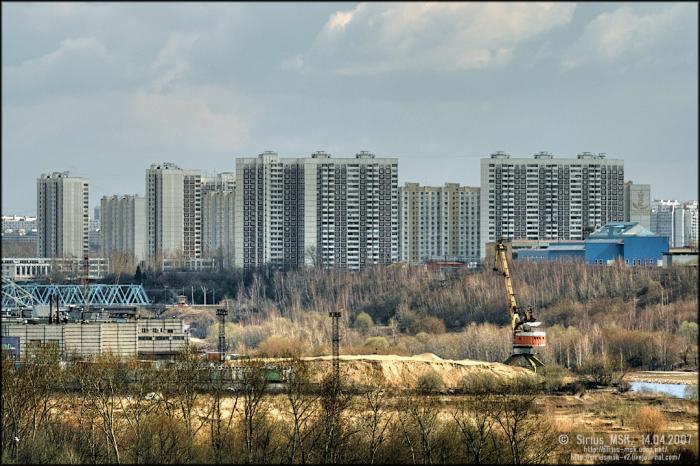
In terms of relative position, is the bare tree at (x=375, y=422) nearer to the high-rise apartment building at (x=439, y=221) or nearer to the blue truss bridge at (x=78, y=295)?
the blue truss bridge at (x=78, y=295)

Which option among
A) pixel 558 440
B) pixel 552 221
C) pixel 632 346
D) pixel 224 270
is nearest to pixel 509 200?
pixel 552 221

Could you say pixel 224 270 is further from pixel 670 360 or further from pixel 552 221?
pixel 670 360

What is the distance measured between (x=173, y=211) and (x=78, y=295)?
40.8ft

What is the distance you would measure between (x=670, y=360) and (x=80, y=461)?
56.2 feet

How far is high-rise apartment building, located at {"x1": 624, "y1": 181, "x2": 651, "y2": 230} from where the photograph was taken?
5616 cm

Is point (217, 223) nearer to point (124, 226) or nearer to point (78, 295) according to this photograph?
point (124, 226)

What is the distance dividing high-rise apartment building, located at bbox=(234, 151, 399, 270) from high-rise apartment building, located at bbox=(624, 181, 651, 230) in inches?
341

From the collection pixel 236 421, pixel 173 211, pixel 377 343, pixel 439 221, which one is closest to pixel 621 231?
pixel 439 221

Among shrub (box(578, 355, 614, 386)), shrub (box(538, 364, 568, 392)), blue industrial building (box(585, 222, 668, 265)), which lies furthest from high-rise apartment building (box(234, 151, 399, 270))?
shrub (box(578, 355, 614, 386))

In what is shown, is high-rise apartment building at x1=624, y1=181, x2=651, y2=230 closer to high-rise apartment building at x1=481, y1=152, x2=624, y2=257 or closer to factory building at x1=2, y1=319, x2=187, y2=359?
high-rise apartment building at x1=481, y1=152, x2=624, y2=257

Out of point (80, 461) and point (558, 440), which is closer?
point (80, 461)

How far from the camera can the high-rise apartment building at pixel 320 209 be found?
5353 cm

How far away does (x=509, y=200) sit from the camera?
5466 centimetres

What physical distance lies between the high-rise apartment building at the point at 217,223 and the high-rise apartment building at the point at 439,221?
277 inches
